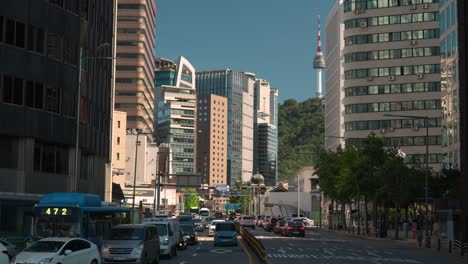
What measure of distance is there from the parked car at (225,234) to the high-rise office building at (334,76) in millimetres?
92107

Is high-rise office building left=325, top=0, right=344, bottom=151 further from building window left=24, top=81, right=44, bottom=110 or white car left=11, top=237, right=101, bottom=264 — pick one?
white car left=11, top=237, right=101, bottom=264

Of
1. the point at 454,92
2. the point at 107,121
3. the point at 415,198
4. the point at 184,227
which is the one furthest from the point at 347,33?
the point at 184,227

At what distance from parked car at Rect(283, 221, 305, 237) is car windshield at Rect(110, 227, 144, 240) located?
48.7 metres

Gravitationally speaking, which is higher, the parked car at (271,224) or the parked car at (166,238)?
the parked car at (166,238)

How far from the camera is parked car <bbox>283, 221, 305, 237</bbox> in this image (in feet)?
263

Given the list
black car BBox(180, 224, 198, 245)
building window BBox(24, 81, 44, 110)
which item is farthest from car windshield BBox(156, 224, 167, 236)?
building window BBox(24, 81, 44, 110)

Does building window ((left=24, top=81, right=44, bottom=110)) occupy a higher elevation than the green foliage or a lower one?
higher

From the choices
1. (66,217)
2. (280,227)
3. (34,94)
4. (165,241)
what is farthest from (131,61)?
(66,217)

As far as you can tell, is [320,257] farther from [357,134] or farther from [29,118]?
[357,134]

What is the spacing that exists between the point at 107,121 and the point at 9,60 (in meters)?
25.6

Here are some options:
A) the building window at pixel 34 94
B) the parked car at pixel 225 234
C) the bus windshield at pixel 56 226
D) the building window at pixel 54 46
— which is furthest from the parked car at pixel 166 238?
the building window at pixel 54 46

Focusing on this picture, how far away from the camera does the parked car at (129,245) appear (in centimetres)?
3165

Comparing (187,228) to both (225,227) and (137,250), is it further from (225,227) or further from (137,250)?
(137,250)

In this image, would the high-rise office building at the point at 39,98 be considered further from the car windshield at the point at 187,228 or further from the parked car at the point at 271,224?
the parked car at the point at 271,224
